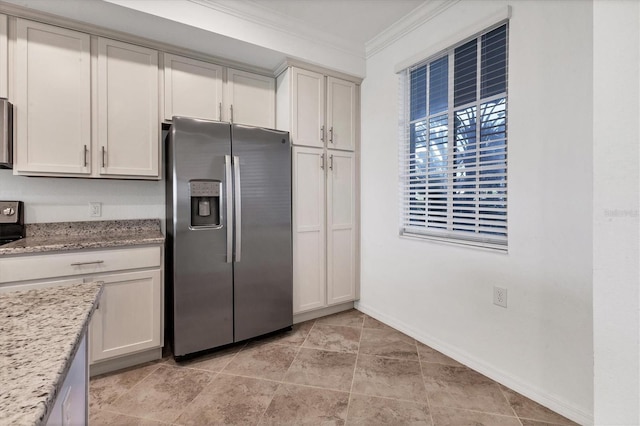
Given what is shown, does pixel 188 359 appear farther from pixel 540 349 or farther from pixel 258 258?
pixel 540 349

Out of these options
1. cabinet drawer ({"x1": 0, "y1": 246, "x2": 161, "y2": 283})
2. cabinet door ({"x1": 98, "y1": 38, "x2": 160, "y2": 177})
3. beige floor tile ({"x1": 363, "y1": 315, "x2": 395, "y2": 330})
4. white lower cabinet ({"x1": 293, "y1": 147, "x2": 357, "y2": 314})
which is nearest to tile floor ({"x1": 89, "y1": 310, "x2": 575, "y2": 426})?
beige floor tile ({"x1": 363, "y1": 315, "x2": 395, "y2": 330})

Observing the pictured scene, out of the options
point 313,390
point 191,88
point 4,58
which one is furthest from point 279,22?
point 313,390

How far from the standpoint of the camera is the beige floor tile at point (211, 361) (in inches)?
81.0

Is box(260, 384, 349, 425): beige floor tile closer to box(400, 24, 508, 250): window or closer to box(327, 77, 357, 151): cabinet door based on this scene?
box(400, 24, 508, 250): window

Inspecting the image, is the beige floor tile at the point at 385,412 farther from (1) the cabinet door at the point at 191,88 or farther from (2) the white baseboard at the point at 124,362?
(1) the cabinet door at the point at 191,88

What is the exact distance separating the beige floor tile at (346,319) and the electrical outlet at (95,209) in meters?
2.09

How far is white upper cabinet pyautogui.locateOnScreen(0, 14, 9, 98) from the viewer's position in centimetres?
183

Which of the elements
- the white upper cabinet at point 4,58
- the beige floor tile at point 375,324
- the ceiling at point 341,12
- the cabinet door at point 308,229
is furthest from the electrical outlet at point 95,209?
the beige floor tile at point 375,324

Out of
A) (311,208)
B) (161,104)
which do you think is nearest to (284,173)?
(311,208)

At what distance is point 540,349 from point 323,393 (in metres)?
1.28

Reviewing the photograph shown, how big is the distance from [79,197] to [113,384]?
1.39 m

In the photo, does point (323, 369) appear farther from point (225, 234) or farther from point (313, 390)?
point (225, 234)

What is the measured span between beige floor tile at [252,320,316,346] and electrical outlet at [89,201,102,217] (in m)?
1.64

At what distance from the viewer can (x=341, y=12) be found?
2.39m
